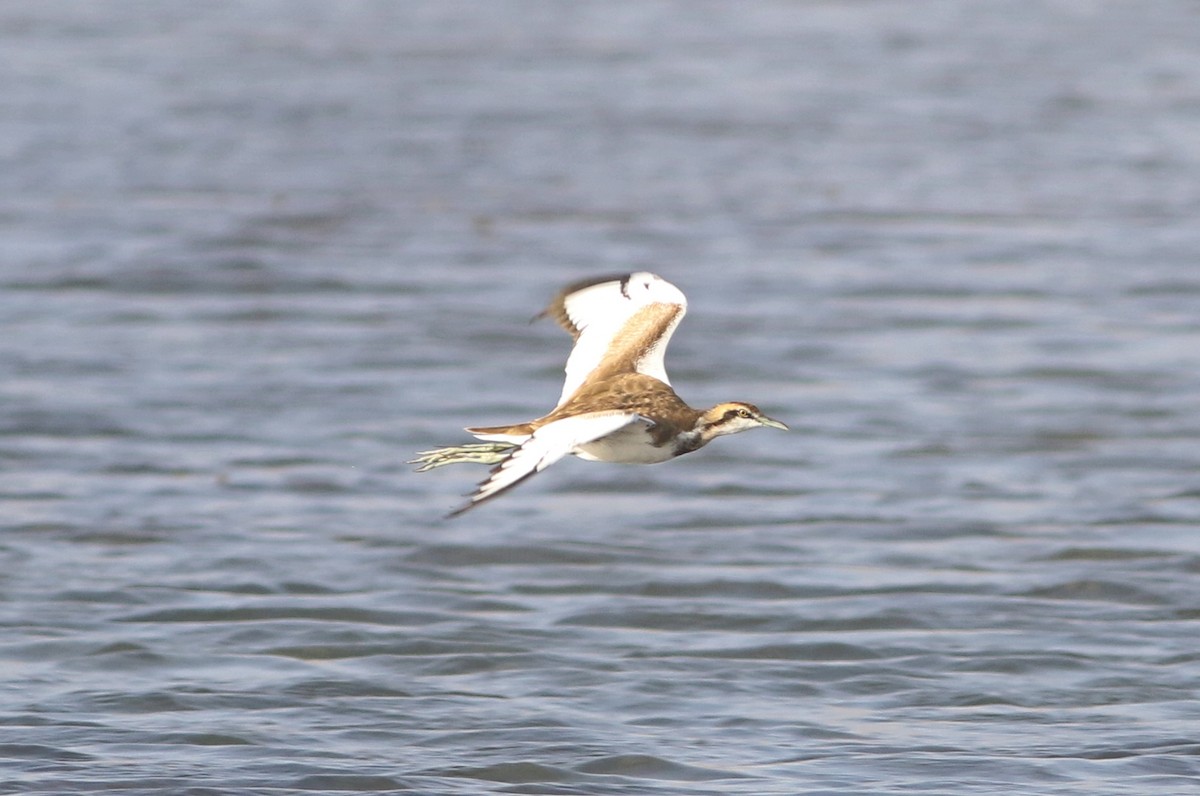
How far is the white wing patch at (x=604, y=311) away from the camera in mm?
7824

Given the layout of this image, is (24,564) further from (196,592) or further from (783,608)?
(783,608)

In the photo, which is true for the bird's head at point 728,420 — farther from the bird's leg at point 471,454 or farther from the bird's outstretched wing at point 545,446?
the bird's leg at point 471,454

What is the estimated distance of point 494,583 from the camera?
10.1 metres

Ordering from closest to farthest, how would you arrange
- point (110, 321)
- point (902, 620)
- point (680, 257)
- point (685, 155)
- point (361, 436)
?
point (902, 620) → point (361, 436) → point (110, 321) → point (680, 257) → point (685, 155)

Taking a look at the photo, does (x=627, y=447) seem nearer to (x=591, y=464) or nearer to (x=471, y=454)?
(x=471, y=454)

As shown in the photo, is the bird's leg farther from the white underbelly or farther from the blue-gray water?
the blue-gray water

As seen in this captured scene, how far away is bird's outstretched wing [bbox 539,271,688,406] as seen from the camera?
7684 millimetres

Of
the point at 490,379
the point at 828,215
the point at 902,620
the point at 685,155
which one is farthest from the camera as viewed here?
the point at 685,155

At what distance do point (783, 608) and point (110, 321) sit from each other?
20.6ft

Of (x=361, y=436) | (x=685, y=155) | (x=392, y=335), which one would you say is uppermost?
(x=685, y=155)

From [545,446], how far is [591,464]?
600 centimetres

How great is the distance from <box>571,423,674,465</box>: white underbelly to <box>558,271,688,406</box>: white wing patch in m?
0.86

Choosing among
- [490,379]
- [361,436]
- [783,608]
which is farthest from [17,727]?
[490,379]

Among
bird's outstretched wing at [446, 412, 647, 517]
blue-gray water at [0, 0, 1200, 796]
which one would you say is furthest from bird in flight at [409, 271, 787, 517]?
blue-gray water at [0, 0, 1200, 796]
